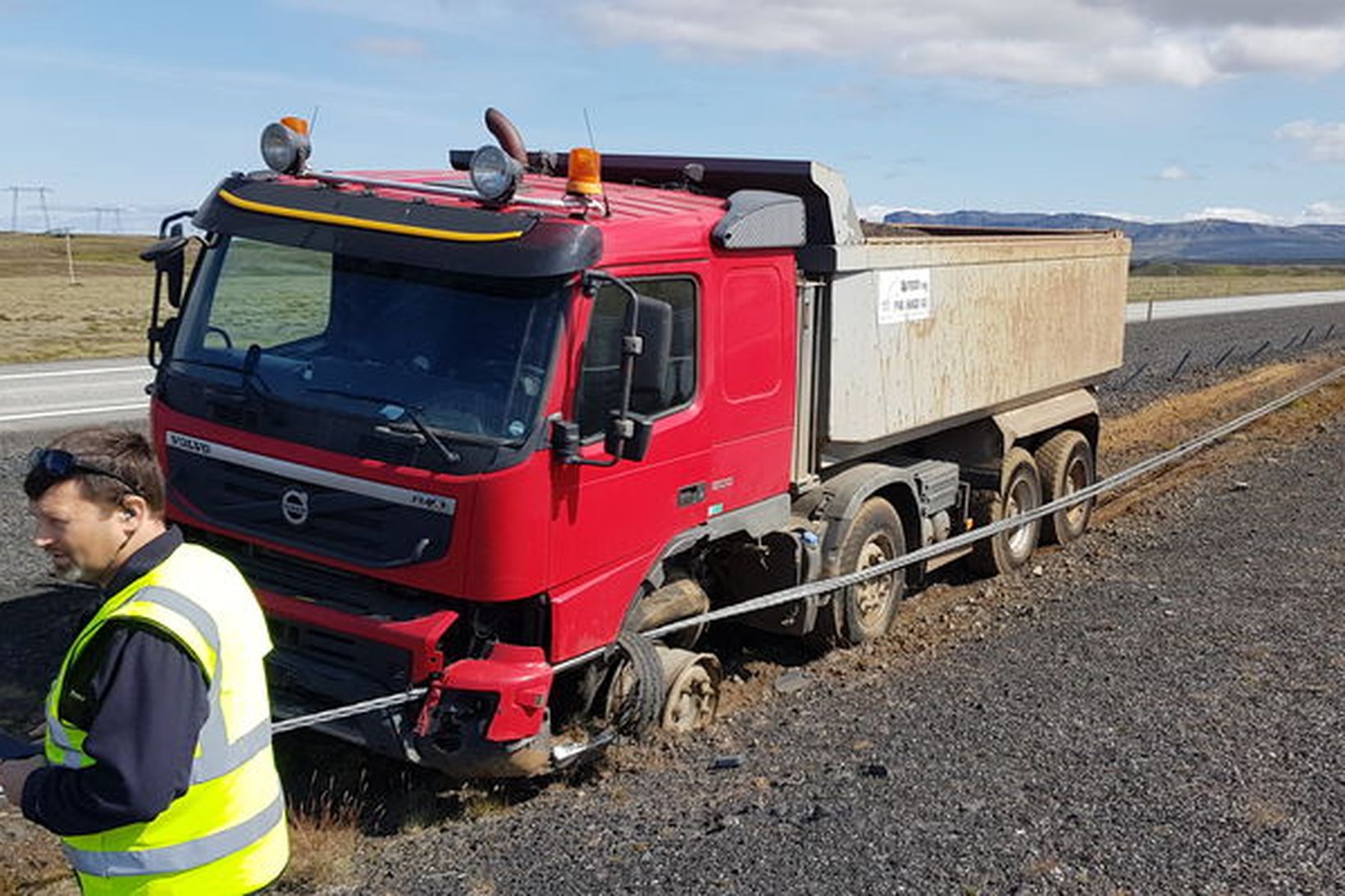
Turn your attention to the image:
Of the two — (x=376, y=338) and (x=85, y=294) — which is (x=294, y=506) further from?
(x=85, y=294)

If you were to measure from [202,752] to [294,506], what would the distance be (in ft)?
9.77

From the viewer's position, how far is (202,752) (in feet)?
8.93

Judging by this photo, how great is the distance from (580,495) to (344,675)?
1208mm

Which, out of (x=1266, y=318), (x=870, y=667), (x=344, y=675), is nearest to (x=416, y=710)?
(x=344, y=675)

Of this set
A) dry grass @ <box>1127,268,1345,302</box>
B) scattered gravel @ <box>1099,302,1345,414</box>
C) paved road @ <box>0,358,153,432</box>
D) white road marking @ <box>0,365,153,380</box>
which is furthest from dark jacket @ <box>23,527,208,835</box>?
dry grass @ <box>1127,268,1345,302</box>

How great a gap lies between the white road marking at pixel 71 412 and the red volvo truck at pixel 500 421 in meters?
10.4

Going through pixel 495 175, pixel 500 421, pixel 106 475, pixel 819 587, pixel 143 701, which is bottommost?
pixel 819 587

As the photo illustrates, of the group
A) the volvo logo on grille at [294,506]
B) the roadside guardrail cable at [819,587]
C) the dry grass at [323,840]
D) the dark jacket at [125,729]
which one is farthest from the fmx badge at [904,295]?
the dark jacket at [125,729]

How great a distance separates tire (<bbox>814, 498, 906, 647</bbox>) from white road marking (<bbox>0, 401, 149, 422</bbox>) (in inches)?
438

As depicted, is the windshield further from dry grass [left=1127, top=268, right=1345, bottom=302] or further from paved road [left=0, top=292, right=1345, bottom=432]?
dry grass [left=1127, top=268, right=1345, bottom=302]

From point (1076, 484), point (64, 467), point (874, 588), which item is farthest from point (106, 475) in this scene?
point (1076, 484)

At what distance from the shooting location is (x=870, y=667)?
26.2 ft

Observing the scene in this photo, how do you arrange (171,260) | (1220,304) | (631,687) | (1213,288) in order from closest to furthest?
(631,687), (171,260), (1220,304), (1213,288)

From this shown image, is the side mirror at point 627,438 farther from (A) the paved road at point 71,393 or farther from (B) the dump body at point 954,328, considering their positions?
(A) the paved road at point 71,393
